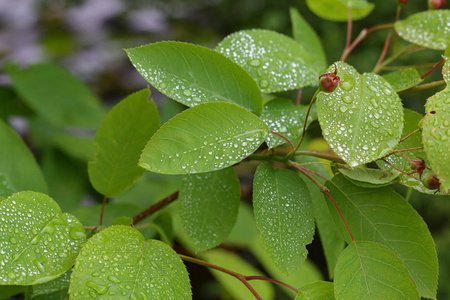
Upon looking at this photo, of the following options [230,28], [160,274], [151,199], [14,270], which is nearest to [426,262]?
[160,274]

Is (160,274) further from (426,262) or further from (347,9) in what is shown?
(347,9)

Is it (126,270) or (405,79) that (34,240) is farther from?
(405,79)

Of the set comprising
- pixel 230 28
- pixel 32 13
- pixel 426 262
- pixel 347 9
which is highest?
pixel 347 9

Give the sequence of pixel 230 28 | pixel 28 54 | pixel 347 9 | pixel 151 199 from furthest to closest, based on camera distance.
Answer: pixel 230 28
pixel 28 54
pixel 151 199
pixel 347 9

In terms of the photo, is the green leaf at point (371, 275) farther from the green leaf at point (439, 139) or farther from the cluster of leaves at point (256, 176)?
the green leaf at point (439, 139)

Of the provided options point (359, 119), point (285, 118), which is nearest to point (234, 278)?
point (285, 118)
